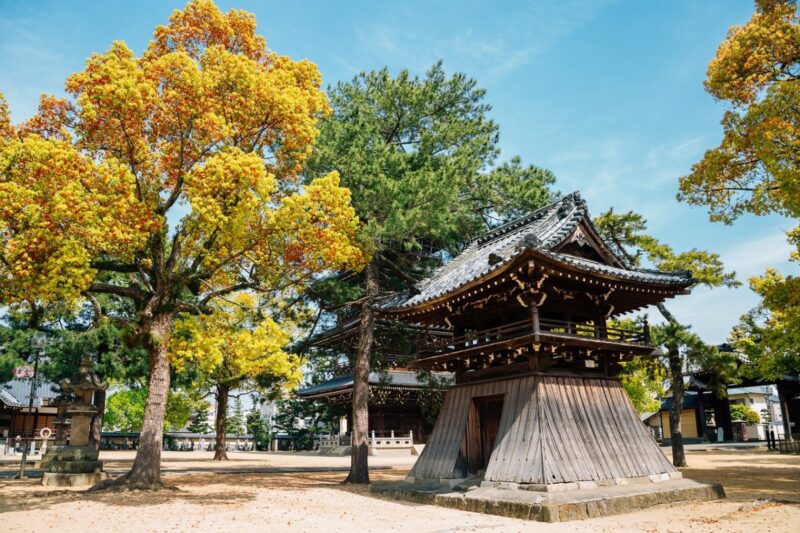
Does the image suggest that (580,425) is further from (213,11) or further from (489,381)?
(213,11)

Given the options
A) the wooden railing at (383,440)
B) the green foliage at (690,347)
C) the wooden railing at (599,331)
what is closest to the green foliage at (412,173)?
the wooden railing at (599,331)

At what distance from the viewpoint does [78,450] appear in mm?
16578

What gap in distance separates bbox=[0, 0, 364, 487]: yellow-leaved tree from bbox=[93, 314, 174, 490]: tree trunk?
0.11ft

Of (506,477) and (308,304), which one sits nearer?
(506,477)

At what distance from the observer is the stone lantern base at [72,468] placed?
1570 centimetres

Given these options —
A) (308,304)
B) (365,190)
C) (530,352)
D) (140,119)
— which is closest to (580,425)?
(530,352)

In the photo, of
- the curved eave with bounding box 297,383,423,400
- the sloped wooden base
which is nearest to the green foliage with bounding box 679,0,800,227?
the sloped wooden base

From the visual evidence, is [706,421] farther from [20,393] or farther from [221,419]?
[20,393]

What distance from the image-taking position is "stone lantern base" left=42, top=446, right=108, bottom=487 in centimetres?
1570

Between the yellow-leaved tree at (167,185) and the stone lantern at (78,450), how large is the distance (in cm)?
315

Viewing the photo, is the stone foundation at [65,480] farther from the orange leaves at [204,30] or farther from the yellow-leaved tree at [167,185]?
the orange leaves at [204,30]

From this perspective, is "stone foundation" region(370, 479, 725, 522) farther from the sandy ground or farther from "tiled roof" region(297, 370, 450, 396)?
"tiled roof" region(297, 370, 450, 396)

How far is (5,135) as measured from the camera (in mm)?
12852

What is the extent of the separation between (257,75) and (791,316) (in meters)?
18.0
